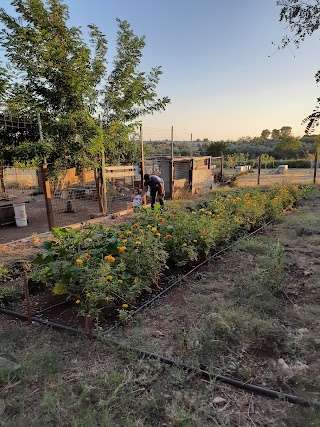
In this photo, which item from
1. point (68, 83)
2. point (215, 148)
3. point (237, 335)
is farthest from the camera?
point (215, 148)

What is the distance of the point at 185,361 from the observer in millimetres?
2311

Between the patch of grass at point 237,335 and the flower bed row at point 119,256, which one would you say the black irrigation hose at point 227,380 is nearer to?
the patch of grass at point 237,335

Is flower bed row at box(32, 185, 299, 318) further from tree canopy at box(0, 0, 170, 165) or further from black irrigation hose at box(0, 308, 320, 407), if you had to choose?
tree canopy at box(0, 0, 170, 165)

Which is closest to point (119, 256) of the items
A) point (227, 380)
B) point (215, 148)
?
point (227, 380)

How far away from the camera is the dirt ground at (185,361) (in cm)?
185

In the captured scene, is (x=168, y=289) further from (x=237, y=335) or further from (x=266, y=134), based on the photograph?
(x=266, y=134)

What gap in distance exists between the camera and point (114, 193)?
1050 cm

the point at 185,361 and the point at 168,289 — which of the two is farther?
the point at 168,289

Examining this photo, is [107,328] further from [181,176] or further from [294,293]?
[181,176]

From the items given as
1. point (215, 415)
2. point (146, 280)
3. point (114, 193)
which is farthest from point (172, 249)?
point (114, 193)

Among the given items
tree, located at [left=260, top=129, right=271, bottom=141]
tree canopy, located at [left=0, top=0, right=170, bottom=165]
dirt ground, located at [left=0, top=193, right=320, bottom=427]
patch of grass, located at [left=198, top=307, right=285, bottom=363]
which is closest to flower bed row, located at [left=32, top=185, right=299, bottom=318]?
dirt ground, located at [left=0, top=193, right=320, bottom=427]

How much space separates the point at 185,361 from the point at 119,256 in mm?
1477

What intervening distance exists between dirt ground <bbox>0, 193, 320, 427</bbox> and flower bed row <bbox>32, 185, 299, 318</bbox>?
32 cm

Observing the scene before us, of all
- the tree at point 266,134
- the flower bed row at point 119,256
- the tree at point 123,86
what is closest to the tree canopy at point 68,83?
the tree at point 123,86
